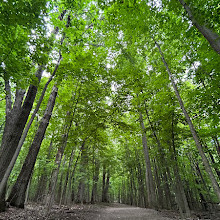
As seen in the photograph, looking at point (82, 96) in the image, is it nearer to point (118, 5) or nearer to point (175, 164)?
point (118, 5)

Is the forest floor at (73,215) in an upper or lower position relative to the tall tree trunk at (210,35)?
lower

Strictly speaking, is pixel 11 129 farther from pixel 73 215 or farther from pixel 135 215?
pixel 135 215

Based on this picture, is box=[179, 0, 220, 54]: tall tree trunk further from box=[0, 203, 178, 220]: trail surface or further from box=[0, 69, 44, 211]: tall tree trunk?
box=[0, 203, 178, 220]: trail surface

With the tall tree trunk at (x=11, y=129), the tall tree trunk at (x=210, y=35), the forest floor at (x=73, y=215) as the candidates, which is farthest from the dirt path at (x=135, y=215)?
the tall tree trunk at (x=210, y=35)

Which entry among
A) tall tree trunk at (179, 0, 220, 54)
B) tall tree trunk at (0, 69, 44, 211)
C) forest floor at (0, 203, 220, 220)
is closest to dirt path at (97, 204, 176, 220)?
forest floor at (0, 203, 220, 220)

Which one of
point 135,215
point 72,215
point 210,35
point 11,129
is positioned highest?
point 210,35

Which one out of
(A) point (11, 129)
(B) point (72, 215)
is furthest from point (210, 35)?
(B) point (72, 215)

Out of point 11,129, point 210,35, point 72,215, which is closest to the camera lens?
point 210,35

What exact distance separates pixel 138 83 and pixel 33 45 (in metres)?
4.77

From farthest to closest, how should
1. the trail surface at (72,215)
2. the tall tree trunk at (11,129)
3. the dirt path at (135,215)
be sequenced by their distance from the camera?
1. the dirt path at (135,215)
2. the trail surface at (72,215)
3. the tall tree trunk at (11,129)

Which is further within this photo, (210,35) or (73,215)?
(73,215)

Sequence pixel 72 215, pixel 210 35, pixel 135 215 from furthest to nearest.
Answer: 1. pixel 135 215
2. pixel 72 215
3. pixel 210 35

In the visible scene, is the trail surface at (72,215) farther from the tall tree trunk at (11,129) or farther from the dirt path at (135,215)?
the tall tree trunk at (11,129)

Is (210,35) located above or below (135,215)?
above
